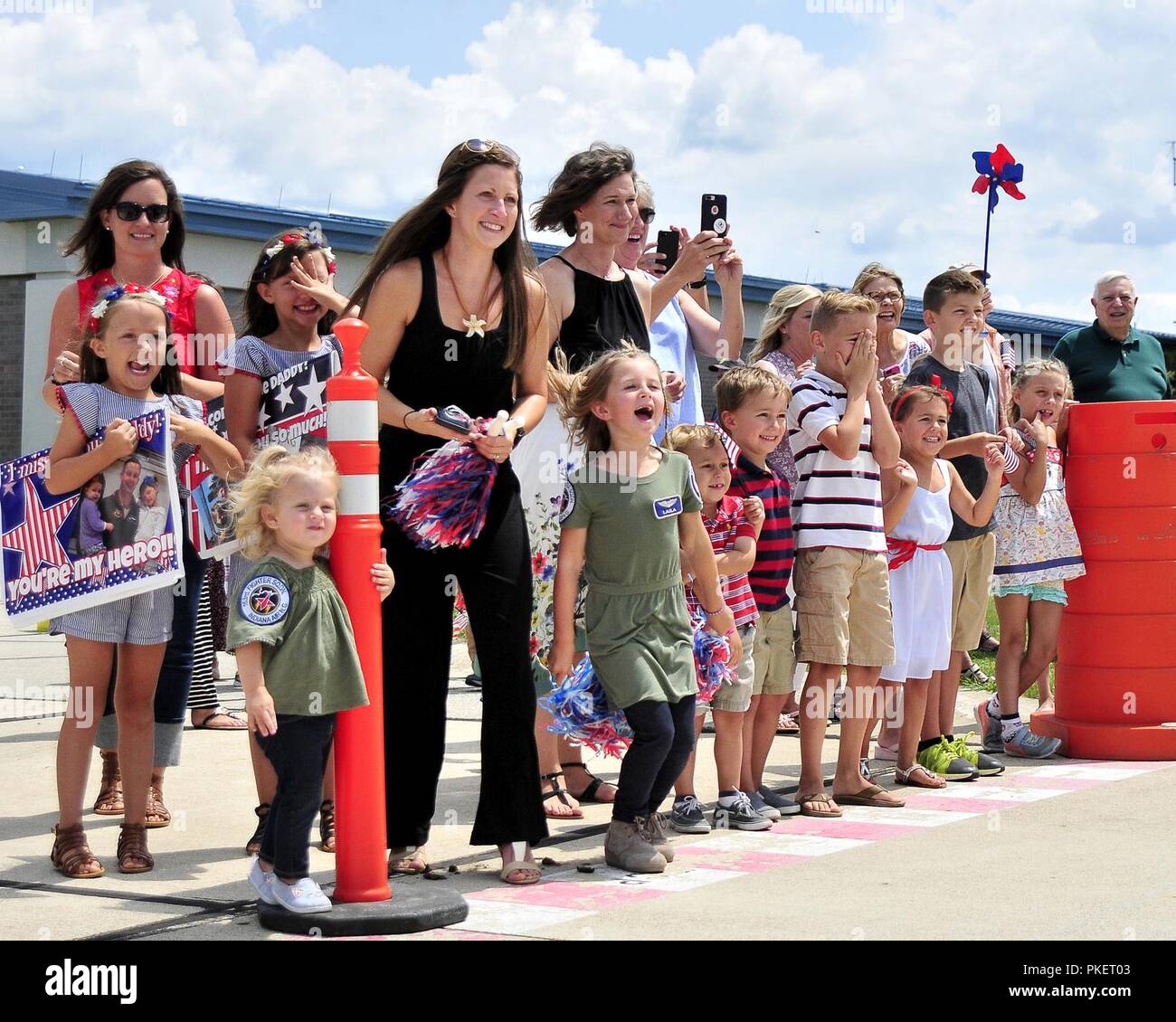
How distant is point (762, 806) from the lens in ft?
19.3

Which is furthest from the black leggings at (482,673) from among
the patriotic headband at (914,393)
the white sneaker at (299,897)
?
the patriotic headband at (914,393)

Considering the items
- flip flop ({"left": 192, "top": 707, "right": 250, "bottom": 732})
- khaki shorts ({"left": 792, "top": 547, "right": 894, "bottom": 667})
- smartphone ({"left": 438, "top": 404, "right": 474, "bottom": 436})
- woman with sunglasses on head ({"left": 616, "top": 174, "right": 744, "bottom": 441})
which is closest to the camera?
smartphone ({"left": 438, "top": 404, "right": 474, "bottom": 436})

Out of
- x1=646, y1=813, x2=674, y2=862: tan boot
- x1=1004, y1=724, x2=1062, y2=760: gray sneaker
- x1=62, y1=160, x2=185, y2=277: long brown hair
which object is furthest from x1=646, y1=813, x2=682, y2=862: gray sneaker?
x1=1004, y1=724, x2=1062, y2=760: gray sneaker

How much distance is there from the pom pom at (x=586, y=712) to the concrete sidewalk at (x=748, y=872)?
1.38 feet

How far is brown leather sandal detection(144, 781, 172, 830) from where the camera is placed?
5711mm

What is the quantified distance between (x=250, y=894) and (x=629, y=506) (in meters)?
1.68

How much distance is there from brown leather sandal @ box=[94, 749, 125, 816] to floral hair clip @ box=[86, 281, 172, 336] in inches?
68.1

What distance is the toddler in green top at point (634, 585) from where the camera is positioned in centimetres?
505

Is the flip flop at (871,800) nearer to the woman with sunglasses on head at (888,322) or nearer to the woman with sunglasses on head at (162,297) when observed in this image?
the woman with sunglasses on head at (888,322)

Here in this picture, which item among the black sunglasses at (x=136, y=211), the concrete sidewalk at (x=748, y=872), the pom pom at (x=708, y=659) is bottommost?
the concrete sidewalk at (x=748, y=872)

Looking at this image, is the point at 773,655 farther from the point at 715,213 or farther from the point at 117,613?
the point at 117,613

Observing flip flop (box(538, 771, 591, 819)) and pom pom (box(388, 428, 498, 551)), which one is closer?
pom pom (box(388, 428, 498, 551))

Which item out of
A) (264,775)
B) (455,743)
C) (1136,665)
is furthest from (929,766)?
(264,775)

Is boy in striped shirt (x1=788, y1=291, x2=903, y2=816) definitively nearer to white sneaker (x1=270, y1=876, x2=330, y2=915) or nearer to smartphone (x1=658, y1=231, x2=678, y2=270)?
smartphone (x1=658, y1=231, x2=678, y2=270)
